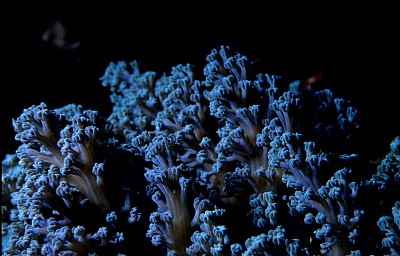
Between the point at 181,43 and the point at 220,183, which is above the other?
the point at 181,43

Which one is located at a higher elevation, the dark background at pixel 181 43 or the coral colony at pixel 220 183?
the dark background at pixel 181 43

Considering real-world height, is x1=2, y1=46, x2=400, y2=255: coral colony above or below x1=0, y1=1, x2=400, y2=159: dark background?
below

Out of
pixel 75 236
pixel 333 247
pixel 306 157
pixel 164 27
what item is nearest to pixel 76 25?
pixel 164 27

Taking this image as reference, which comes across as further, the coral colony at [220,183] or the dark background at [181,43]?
the dark background at [181,43]

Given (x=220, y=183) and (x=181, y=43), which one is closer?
(x=220, y=183)
